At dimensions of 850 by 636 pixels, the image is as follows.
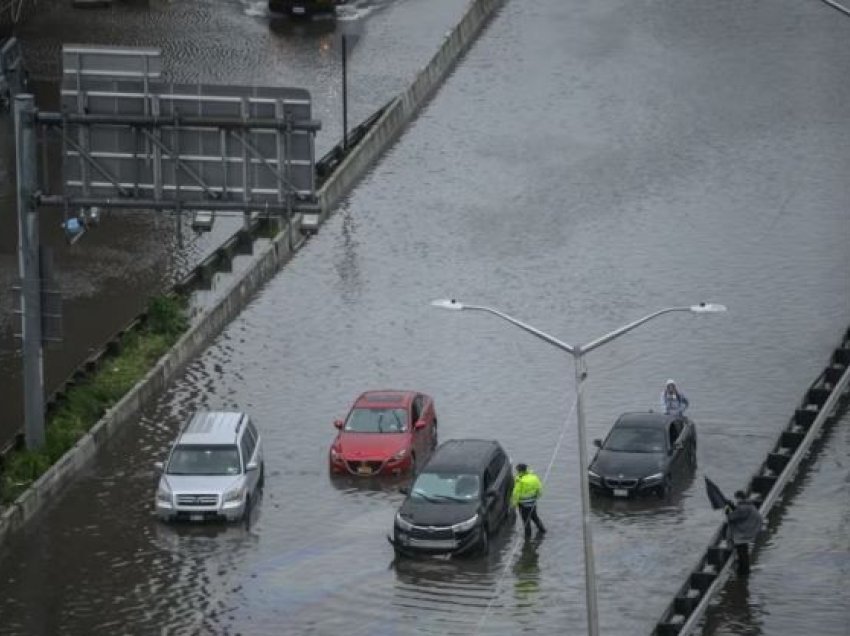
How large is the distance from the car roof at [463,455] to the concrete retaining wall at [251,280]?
7.87 meters

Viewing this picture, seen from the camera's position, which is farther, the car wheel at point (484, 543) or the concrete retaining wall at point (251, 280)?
the concrete retaining wall at point (251, 280)

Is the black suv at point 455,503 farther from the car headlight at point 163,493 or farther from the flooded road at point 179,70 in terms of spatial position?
the flooded road at point 179,70

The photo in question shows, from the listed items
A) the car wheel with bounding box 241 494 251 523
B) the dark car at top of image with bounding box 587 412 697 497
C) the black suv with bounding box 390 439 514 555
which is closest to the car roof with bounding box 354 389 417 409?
the black suv with bounding box 390 439 514 555

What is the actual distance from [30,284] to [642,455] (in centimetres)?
1288

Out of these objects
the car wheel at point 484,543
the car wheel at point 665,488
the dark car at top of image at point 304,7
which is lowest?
the car wheel at point 484,543

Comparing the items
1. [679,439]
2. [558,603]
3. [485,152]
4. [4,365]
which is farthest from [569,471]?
[485,152]

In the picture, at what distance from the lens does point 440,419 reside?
55938mm

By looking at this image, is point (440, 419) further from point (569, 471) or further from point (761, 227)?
point (761, 227)

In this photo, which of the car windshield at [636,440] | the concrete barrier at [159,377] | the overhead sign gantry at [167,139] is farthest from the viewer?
the car windshield at [636,440]

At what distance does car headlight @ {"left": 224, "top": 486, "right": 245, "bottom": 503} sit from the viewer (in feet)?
161

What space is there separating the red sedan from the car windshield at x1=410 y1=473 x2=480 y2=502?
3668 mm

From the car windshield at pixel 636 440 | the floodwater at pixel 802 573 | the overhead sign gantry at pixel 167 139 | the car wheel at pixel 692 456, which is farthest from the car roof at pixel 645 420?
the overhead sign gantry at pixel 167 139

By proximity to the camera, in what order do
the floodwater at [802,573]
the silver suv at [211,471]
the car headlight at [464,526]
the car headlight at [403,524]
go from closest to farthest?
1. the floodwater at [802,573]
2. the car headlight at [464,526]
3. the car headlight at [403,524]
4. the silver suv at [211,471]

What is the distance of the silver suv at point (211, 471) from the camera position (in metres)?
49.0
